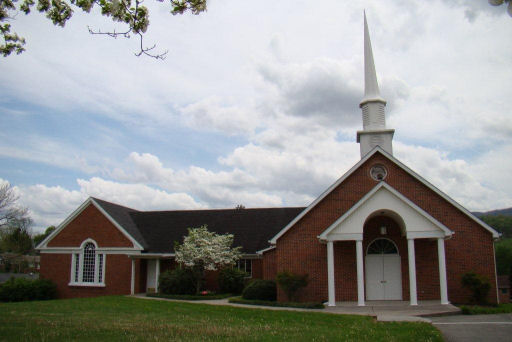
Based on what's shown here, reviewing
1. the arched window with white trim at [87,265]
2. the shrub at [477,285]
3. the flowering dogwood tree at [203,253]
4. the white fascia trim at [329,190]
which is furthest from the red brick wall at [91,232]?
the shrub at [477,285]

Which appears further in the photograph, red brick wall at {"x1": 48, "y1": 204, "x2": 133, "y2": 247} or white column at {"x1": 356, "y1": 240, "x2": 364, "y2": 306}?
red brick wall at {"x1": 48, "y1": 204, "x2": 133, "y2": 247}

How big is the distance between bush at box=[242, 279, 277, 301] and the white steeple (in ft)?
27.8

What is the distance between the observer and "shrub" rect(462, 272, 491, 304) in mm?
18609

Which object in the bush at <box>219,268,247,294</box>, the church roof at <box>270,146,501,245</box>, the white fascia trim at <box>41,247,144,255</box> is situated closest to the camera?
the church roof at <box>270,146,501,245</box>

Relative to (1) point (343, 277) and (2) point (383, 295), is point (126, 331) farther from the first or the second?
(2) point (383, 295)

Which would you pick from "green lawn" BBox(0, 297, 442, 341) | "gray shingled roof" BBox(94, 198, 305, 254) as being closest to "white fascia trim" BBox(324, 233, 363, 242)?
"green lawn" BBox(0, 297, 442, 341)

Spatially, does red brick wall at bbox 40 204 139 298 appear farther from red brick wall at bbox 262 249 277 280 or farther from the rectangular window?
red brick wall at bbox 262 249 277 280

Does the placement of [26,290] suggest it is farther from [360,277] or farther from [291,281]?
[360,277]

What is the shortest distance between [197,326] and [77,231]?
1849 cm

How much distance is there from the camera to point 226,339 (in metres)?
9.93

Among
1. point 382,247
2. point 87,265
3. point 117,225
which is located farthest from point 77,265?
point 382,247

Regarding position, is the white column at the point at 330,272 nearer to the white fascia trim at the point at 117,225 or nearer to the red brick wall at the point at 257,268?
the red brick wall at the point at 257,268

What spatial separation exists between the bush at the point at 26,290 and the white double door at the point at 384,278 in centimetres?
1907

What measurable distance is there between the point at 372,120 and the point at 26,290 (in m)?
22.2
